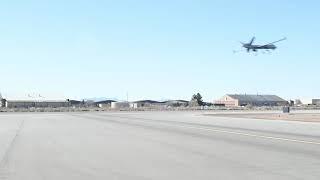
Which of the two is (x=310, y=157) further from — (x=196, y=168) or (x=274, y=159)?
(x=196, y=168)

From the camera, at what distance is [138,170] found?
13.6 metres

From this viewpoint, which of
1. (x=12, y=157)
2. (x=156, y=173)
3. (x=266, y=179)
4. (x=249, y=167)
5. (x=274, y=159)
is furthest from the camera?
(x=12, y=157)

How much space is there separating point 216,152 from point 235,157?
1.78 meters

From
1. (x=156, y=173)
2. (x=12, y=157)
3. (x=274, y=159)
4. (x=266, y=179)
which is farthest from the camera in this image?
(x=12, y=157)

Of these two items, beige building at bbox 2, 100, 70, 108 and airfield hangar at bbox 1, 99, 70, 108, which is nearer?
airfield hangar at bbox 1, 99, 70, 108

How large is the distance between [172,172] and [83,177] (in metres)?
1.90

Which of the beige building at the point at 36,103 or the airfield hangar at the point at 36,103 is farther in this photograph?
the beige building at the point at 36,103

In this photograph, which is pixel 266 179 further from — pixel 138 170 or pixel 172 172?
pixel 138 170

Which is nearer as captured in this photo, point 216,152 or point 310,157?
point 310,157

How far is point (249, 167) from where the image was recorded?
13797 mm

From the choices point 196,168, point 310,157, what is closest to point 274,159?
point 310,157

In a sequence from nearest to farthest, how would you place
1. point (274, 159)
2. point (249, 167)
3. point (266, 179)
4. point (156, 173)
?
point (266, 179) < point (156, 173) < point (249, 167) < point (274, 159)

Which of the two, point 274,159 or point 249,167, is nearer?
point 249,167

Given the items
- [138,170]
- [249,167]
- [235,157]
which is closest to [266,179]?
[249,167]
